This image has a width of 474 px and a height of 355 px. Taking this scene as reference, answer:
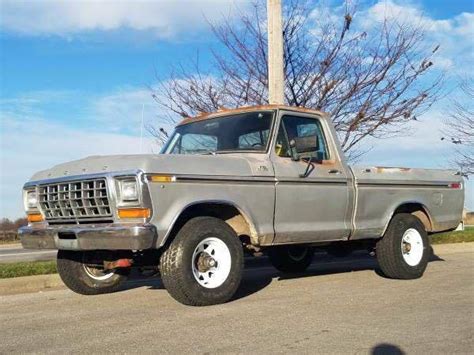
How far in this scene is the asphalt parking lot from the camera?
4680mm

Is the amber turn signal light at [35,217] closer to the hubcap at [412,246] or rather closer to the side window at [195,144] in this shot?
the side window at [195,144]

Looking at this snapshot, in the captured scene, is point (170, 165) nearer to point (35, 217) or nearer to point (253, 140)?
point (253, 140)

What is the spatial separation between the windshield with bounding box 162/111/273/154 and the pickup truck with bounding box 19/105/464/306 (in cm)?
2

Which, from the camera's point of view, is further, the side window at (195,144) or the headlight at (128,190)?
the side window at (195,144)

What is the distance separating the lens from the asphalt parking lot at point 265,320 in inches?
184

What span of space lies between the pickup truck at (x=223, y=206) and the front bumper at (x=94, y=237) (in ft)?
0.04

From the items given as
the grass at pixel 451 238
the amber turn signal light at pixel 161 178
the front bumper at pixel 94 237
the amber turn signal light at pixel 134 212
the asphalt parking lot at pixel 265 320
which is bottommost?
the grass at pixel 451 238

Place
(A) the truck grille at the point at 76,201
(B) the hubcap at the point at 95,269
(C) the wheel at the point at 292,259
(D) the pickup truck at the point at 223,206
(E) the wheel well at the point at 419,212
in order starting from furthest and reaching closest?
(C) the wheel at the point at 292,259 → (E) the wheel well at the point at 419,212 → (B) the hubcap at the point at 95,269 → (A) the truck grille at the point at 76,201 → (D) the pickup truck at the point at 223,206

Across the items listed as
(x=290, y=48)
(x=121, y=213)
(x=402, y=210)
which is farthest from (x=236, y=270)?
(x=290, y=48)

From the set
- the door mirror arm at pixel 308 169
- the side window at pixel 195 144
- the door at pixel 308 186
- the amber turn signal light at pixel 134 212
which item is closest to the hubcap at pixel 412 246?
the door at pixel 308 186

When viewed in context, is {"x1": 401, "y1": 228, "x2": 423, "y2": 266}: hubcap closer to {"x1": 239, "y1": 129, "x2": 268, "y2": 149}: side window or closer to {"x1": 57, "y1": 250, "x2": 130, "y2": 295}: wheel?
{"x1": 239, "y1": 129, "x2": 268, "y2": 149}: side window

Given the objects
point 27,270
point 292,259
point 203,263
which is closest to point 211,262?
point 203,263

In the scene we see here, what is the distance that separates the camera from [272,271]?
9.92 m

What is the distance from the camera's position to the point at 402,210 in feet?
28.7
